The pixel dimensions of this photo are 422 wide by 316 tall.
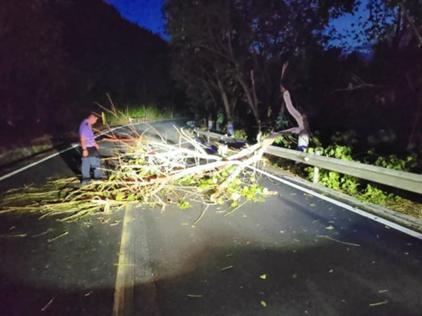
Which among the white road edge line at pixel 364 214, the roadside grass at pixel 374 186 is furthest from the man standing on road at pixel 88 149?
the roadside grass at pixel 374 186

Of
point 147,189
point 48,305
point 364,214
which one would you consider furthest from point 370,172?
point 48,305

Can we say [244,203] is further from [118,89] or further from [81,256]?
[118,89]

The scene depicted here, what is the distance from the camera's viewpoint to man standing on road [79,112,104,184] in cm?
838

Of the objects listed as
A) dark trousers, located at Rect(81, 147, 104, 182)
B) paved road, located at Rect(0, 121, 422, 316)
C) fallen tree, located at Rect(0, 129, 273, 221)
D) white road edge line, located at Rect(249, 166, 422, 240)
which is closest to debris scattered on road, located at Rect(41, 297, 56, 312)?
paved road, located at Rect(0, 121, 422, 316)

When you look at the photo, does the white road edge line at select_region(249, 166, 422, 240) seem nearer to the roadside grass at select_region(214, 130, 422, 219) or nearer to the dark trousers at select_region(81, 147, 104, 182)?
the roadside grass at select_region(214, 130, 422, 219)

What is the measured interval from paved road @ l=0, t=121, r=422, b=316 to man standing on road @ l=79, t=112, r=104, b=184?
252 centimetres

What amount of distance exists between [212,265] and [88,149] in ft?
17.7

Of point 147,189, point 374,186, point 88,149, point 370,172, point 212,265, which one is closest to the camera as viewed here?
point 212,265

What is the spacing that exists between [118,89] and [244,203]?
38.8 meters

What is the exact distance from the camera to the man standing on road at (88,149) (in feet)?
27.5

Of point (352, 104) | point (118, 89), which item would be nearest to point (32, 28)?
point (352, 104)

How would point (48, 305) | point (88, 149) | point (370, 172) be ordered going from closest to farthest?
point (48, 305) → point (370, 172) → point (88, 149)

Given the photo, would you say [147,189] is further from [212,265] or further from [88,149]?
[212,265]

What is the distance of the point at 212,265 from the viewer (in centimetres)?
435
